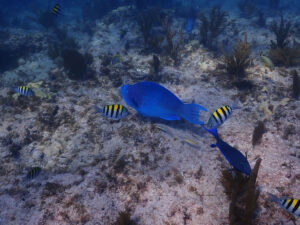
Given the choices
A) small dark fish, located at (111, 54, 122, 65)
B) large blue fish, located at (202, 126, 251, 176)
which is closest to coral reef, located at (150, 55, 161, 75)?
small dark fish, located at (111, 54, 122, 65)

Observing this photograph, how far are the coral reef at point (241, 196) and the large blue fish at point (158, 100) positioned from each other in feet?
3.30

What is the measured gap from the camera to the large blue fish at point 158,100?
3217 mm

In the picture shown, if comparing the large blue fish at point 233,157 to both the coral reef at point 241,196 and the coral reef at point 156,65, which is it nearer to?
the coral reef at point 241,196

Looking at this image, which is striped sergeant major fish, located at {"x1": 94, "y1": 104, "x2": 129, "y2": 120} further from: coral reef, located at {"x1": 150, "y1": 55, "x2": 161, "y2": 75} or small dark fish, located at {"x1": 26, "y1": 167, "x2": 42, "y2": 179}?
coral reef, located at {"x1": 150, "y1": 55, "x2": 161, "y2": 75}

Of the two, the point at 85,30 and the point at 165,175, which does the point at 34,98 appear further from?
the point at 85,30

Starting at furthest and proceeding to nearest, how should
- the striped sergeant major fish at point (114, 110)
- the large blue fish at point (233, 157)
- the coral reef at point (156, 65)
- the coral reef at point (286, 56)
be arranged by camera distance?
1. the coral reef at point (156, 65)
2. the coral reef at point (286, 56)
3. the striped sergeant major fish at point (114, 110)
4. the large blue fish at point (233, 157)

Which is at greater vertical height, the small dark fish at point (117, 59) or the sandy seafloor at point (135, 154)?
the small dark fish at point (117, 59)

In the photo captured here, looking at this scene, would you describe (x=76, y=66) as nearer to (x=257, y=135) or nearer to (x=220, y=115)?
(x=220, y=115)

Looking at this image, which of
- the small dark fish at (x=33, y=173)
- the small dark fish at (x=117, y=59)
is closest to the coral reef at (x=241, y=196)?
the small dark fish at (x=33, y=173)

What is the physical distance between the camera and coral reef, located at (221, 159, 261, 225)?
2373 millimetres

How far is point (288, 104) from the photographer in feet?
15.3

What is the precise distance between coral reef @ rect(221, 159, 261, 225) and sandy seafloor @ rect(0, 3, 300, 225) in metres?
0.21

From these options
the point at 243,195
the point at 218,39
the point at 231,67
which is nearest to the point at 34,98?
the point at 243,195

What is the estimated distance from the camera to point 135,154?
12.0ft
